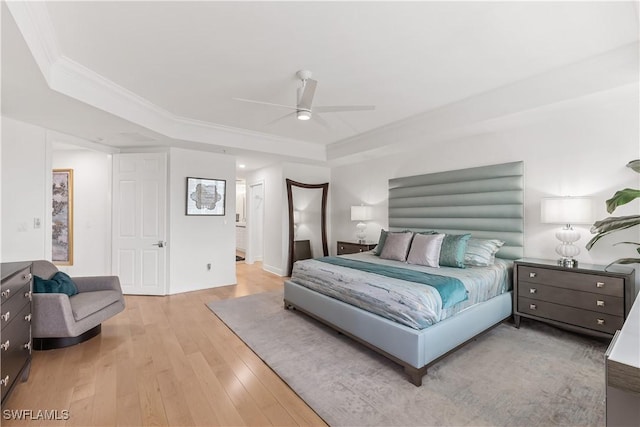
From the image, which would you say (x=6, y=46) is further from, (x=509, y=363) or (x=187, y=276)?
(x=509, y=363)

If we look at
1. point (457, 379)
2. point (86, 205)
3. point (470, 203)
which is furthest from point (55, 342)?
point (470, 203)

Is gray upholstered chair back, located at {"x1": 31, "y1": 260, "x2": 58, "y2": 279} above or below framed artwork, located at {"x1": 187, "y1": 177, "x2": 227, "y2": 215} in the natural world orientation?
below

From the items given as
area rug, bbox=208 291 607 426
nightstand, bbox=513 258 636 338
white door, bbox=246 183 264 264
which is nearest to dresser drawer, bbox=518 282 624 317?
nightstand, bbox=513 258 636 338

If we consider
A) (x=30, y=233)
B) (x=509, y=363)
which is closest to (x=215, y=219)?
(x=30, y=233)

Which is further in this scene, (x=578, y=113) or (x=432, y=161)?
(x=432, y=161)

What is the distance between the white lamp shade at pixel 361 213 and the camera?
5305 mm

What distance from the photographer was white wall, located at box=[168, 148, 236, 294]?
4.54 meters

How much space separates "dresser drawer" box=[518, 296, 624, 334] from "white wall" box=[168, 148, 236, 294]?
442 cm

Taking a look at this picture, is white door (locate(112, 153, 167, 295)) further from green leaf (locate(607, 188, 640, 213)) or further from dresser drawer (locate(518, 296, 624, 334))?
green leaf (locate(607, 188, 640, 213))

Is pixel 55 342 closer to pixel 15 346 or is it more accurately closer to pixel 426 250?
pixel 15 346

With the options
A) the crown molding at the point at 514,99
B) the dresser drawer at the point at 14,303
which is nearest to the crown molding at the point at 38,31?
the dresser drawer at the point at 14,303

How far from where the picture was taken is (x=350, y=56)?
2451 millimetres

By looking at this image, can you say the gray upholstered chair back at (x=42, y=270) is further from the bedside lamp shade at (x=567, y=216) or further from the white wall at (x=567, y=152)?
the bedside lamp shade at (x=567, y=216)

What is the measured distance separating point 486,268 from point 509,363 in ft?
3.40
